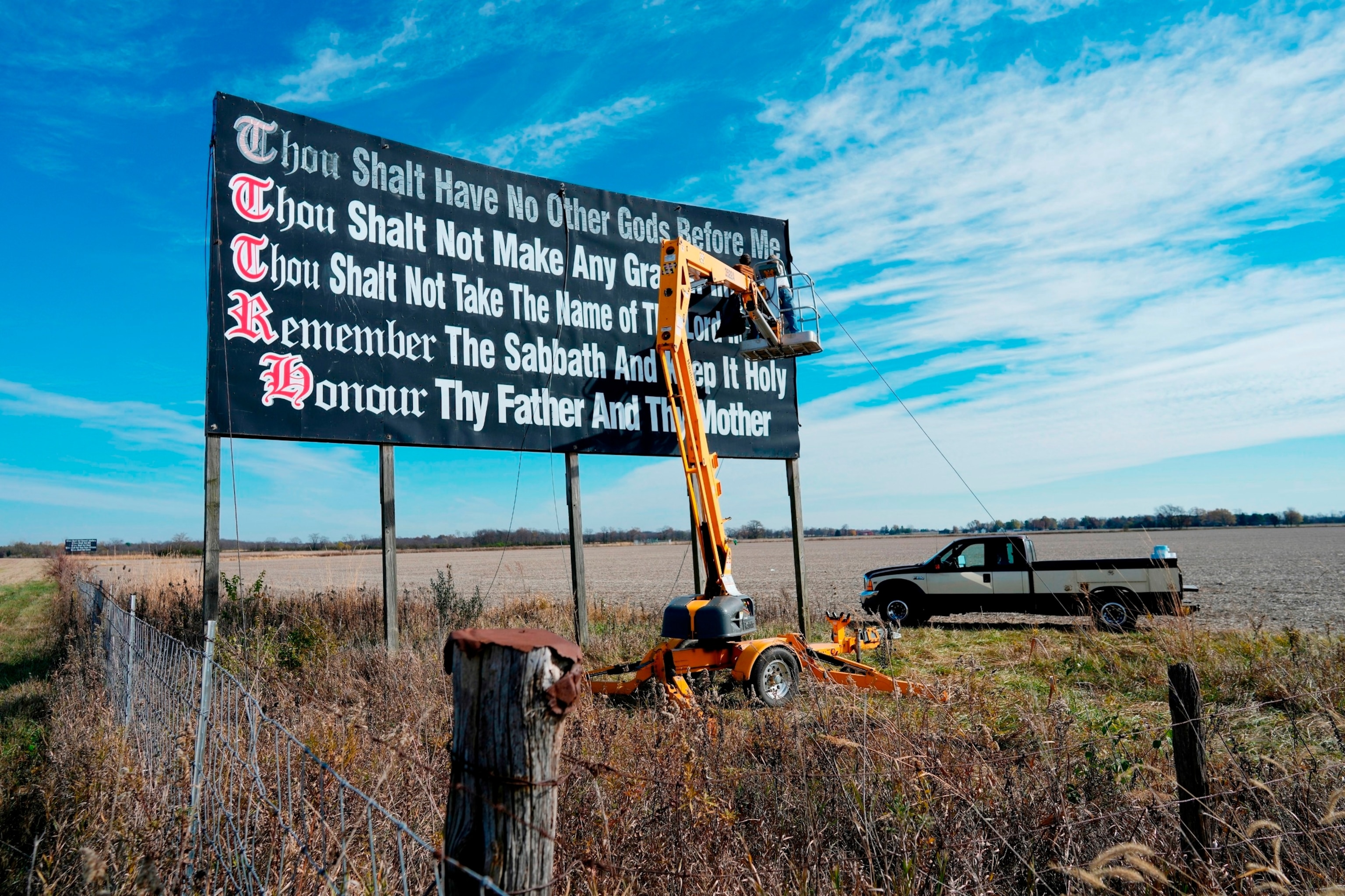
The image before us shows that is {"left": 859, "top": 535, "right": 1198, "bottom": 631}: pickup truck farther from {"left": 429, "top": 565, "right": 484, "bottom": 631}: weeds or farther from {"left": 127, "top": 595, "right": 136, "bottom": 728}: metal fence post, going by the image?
{"left": 127, "top": 595, "right": 136, "bottom": 728}: metal fence post

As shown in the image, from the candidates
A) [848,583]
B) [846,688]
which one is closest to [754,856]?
[846,688]

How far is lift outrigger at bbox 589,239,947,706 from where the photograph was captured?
8.11 m

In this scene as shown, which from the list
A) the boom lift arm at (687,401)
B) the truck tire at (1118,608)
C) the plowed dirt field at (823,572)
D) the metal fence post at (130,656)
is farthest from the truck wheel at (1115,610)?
the metal fence post at (130,656)

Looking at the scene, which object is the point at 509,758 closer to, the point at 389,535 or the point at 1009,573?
the point at 389,535

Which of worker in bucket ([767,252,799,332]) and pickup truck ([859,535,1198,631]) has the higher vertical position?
worker in bucket ([767,252,799,332])

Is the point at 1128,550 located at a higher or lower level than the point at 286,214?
lower

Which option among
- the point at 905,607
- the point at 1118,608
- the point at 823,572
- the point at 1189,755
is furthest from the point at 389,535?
the point at 823,572

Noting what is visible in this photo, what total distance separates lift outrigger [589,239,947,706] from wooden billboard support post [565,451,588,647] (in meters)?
1.59

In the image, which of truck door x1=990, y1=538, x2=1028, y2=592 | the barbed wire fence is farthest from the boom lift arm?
truck door x1=990, y1=538, x2=1028, y2=592

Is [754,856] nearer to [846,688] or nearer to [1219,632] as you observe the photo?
[846,688]

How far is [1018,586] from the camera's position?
14.8m

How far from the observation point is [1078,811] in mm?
3572

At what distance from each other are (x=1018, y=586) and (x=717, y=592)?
8332mm

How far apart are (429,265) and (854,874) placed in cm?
864
